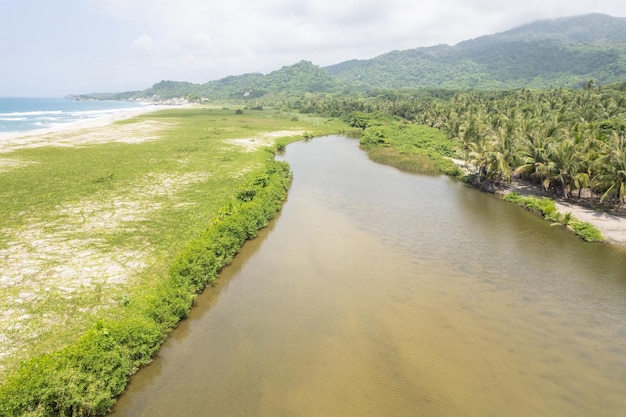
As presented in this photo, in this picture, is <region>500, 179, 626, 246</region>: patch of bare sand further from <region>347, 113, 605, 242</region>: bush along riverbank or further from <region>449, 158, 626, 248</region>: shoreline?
<region>347, 113, 605, 242</region>: bush along riverbank

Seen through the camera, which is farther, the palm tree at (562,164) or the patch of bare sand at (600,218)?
the palm tree at (562,164)

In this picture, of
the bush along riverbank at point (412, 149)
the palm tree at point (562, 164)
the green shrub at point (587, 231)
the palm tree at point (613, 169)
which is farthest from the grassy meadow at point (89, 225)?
the palm tree at point (613, 169)

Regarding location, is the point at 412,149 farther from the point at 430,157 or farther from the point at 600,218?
the point at 600,218

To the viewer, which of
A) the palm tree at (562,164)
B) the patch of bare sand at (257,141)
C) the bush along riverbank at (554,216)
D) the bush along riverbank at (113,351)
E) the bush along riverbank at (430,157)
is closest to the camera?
the bush along riverbank at (113,351)

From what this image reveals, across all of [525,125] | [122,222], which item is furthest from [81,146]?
[525,125]

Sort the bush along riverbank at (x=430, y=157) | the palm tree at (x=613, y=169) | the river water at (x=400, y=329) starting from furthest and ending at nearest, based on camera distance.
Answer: the bush along riverbank at (x=430, y=157)
the palm tree at (x=613, y=169)
the river water at (x=400, y=329)

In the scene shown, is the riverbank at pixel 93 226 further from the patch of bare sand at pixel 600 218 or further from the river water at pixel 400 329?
the patch of bare sand at pixel 600 218

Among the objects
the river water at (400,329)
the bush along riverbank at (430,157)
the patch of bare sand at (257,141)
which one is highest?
Result: the patch of bare sand at (257,141)

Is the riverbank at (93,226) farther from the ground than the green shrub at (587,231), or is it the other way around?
the riverbank at (93,226)
